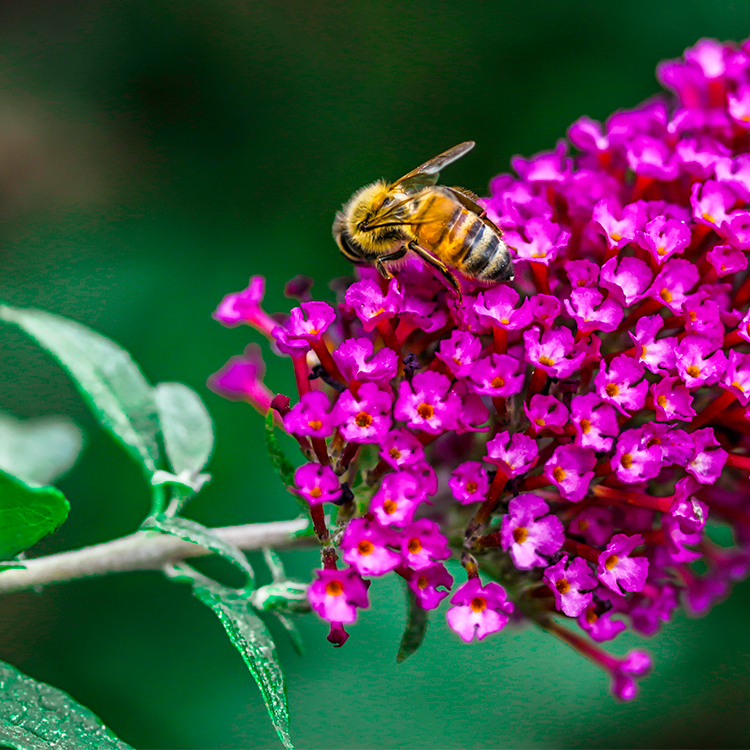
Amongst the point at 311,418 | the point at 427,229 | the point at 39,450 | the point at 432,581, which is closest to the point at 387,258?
the point at 427,229

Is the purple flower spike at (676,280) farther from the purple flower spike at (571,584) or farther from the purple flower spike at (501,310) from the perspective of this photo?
the purple flower spike at (571,584)

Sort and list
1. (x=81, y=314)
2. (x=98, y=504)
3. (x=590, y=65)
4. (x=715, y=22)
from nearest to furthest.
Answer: (x=98, y=504), (x=81, y=314), (x=715, y=22), (x=590, y=65)

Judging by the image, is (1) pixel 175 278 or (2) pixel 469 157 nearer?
(1) pixel 175 278

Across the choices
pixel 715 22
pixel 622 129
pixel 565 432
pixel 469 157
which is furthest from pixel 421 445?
pixel 715 22

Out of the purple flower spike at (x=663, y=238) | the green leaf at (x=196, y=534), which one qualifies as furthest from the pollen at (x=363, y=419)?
the purple flower spike at (x=663, y=238)

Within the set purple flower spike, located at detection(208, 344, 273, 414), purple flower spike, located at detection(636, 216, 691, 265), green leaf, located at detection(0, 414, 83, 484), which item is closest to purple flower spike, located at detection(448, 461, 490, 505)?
purple flower spike, located at detection(636, 216, 691, 265)

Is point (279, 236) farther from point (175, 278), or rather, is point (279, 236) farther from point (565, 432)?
point (565, 432)

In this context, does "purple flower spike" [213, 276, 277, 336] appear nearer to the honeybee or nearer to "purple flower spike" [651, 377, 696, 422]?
the honeybee
